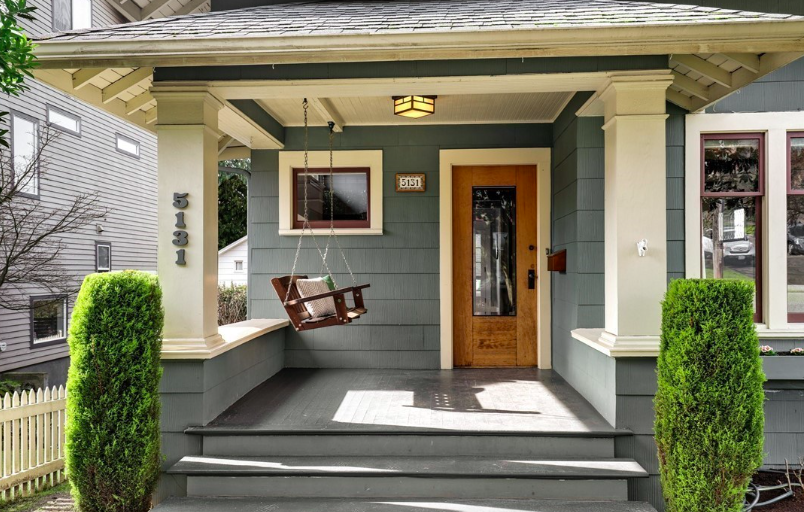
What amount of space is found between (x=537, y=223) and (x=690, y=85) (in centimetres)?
189

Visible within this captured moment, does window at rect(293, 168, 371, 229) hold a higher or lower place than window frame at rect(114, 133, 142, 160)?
lower

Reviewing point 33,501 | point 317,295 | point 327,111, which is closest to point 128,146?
point 327,111

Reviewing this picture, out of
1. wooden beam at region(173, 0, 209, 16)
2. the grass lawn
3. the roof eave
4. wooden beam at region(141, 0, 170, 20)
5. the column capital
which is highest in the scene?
wooden beam at region(141, 0, 170, 20)

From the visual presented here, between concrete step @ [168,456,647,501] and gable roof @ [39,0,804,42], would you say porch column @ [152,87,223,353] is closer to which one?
gable roof @ [39,0,804,42]

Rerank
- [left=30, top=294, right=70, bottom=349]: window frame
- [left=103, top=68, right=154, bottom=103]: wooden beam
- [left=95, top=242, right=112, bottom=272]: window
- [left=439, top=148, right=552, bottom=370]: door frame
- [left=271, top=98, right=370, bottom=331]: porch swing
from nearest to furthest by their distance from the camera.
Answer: [left=103, top=68, right=154, bottom=103]: wooden beam < [left=271, top=98, right=370, bottom=331]: porch swing < [left=439, top=148, right=552, bottom=370]: door frame < [left=30, top=294, right=70, bottom=349]: window frame < [left=95, top=242, right=112, bottom=272]: window

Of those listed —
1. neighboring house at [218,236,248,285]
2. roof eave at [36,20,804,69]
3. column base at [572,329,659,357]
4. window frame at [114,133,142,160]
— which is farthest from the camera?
neighboring house at [218,236,248,285]

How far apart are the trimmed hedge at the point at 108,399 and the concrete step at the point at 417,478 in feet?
1.15

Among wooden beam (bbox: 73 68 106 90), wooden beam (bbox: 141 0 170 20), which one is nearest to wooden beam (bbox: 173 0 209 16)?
wooden beam (bbox: 141 0 170 20)

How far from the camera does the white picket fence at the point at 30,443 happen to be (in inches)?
154

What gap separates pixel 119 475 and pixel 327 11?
321 centimetres

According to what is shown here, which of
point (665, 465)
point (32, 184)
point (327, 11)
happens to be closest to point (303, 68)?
point (327, 11)

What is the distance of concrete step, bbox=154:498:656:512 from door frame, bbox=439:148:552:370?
7.67 feet

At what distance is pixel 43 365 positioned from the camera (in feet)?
25.9

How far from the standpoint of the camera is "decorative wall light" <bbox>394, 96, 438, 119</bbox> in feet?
14.1
